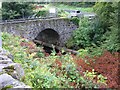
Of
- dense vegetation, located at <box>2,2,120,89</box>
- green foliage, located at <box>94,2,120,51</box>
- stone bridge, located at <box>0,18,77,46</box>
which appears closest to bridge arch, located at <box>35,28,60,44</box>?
stone bridge, located at <box>0,18,77,46</box>

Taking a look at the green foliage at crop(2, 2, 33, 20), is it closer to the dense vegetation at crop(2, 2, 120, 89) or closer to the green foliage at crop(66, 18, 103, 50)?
the dense vegetation at crop(2, 2, 120, 89)

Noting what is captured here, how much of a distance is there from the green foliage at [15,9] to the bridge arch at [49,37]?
116cm

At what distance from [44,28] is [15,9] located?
128 cm

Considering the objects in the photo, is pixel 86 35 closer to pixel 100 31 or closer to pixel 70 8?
pixel 100 31

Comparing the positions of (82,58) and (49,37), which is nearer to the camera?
(82,58)

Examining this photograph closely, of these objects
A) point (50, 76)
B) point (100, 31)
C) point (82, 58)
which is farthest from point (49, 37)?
point (50, 76)

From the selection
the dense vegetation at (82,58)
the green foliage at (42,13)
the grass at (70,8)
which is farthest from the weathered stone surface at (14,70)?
the green foliage at (42,13)

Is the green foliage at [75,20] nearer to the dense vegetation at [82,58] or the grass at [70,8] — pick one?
the dense vegetation at [82,58]

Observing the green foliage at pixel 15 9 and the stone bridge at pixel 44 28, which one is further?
the green foliage at pixel 15 9

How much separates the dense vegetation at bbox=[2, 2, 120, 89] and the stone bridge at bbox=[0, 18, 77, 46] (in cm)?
34

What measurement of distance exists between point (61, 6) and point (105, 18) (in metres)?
3.11

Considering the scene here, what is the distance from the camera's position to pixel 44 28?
9695 mm

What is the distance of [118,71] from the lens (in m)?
4.63

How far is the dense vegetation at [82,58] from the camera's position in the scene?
2.47 meters
